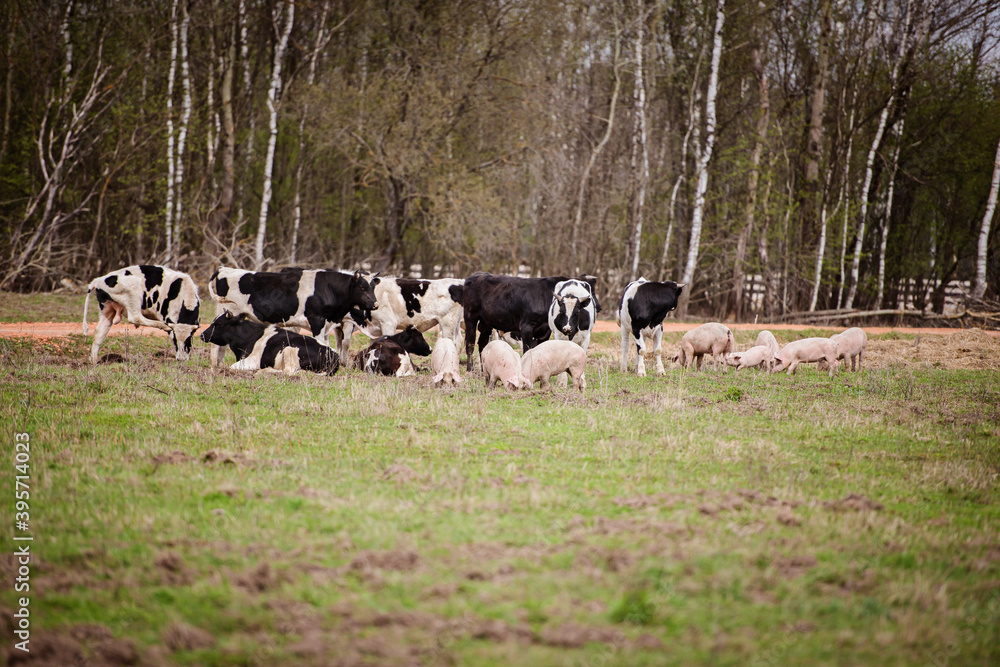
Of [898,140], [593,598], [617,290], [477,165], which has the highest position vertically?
[898,140]

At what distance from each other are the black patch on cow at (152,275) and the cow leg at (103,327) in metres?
0.67

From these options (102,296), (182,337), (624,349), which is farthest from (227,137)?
(624,349)

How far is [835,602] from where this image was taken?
3.97 m

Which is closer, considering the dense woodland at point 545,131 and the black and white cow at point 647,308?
the black and white cow at point 647,308

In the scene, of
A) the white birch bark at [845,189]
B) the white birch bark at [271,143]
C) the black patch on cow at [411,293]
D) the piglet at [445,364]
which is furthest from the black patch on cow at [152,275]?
the white birch bark at [845,189]

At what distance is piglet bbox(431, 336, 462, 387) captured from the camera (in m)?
10.8

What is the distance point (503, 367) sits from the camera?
1052cm

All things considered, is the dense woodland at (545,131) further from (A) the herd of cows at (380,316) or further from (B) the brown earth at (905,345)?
(A) the herd of cows at (380,316)

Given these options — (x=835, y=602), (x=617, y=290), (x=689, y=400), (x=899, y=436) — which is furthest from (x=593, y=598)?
(x=617, y=290)

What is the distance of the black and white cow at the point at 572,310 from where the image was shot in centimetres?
1212

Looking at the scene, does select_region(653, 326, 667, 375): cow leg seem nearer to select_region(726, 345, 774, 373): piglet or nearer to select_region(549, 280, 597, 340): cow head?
select_region(726, 345, 774, 373): piglet

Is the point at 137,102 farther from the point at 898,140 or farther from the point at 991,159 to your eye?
the point at 991,159

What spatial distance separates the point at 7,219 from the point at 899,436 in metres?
25.5

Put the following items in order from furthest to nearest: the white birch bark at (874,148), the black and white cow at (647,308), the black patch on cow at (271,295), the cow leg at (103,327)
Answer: the white birch bark at (874,148) < the black and white cow at (647,308) < the black patch on cow at (271,295) < the cow leg at (103,327)
